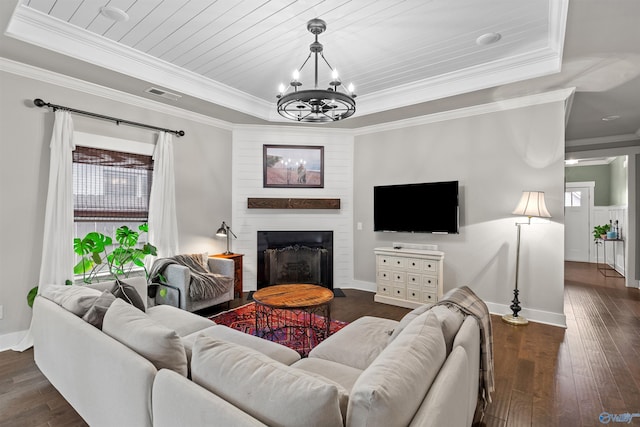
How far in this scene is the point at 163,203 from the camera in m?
4.19

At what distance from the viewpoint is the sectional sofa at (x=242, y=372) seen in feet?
3.34

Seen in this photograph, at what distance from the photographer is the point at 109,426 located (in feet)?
5.26

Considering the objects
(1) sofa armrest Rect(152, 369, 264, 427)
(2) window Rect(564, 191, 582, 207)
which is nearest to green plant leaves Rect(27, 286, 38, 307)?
(1) sofa armrest Rect(152, 369, 264, 427)

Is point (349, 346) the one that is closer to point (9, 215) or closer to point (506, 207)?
point (506, 207)

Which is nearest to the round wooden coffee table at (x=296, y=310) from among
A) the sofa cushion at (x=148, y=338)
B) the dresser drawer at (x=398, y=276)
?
the dresser drawer at (x=398, y=276)

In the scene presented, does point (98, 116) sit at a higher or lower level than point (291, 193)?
higher

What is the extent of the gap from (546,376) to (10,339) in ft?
15.8

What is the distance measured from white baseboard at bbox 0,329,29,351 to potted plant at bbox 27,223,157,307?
0.41 meters

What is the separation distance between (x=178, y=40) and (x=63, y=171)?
1.78m

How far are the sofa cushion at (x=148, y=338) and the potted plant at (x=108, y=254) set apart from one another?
194 cm

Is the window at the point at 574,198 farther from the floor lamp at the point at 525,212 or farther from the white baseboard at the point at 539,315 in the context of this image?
the white baseboard at the point at 539,315

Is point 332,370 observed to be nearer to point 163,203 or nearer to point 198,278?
point 198,278

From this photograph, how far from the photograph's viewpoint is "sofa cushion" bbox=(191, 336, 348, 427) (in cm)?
98

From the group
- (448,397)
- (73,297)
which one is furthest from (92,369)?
(448,397)
